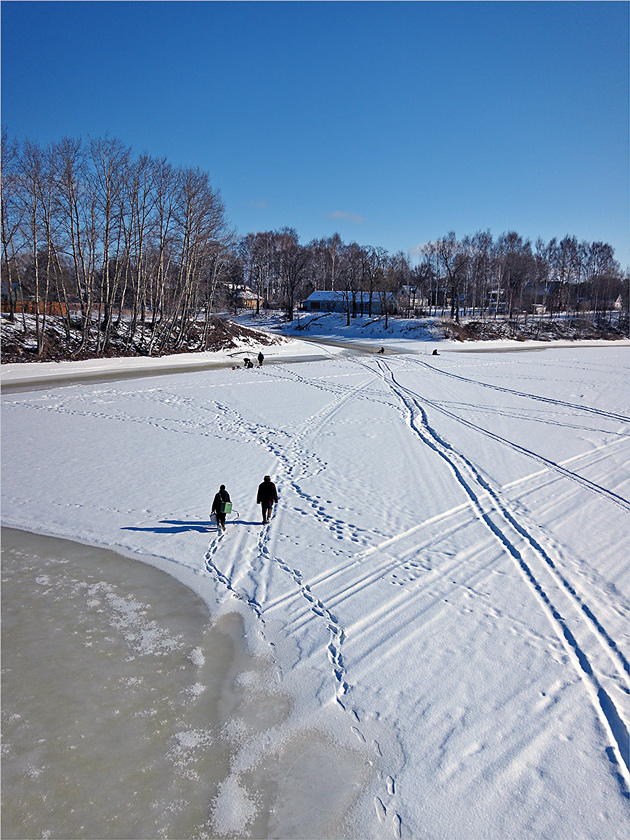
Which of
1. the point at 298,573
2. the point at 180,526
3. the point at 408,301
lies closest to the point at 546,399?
the point at 298,573

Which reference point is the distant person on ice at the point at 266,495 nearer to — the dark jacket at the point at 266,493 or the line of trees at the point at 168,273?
the dark jacket at the point at 266,493

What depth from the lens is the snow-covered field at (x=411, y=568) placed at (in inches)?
188

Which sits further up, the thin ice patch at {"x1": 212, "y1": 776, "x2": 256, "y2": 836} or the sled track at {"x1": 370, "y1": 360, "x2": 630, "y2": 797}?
the sled track at {"x1": 370, "y1": 360, "x2": 630, "y2": 797}

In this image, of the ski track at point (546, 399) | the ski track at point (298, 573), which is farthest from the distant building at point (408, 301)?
the ski track at point (298, 573)

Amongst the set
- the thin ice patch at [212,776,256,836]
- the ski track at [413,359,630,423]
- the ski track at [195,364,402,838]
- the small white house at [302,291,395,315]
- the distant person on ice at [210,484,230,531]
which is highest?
the small white house at [302,291,395,315]

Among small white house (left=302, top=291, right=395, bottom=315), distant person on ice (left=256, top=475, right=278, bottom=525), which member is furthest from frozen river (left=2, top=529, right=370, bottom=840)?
small white house (left=302, top=291, right=395, bottom=315)

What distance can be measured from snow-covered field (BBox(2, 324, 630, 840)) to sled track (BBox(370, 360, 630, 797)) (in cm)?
3

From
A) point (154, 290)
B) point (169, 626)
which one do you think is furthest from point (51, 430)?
point (154, 290)

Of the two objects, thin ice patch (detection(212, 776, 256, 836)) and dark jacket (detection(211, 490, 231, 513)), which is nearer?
thin ice patch (detection(212, 776, 256, 836))

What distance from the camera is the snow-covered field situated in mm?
4777

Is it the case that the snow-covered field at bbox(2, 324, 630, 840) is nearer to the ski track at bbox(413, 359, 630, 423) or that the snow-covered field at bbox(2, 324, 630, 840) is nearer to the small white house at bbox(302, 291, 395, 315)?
the ski track at bbox(413, 359, 630, 423)

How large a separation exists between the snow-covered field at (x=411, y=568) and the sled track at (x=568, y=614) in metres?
0.03

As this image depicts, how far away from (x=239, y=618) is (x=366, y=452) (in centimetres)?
875

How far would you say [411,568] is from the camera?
8.40 metres
